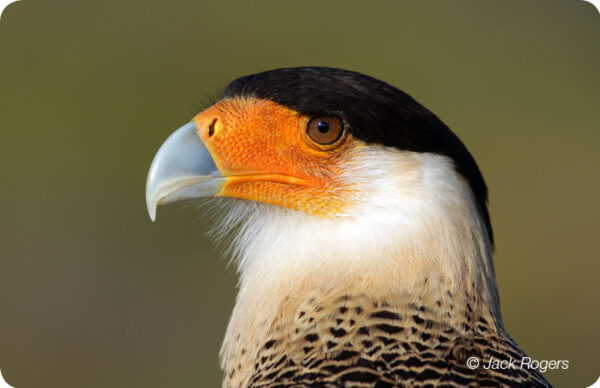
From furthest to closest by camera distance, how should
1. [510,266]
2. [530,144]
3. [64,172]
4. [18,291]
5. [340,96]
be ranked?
[64,172] → [18,291] → [510,266] → [530,144] → [340,96]

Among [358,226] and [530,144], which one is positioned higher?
[530,144]

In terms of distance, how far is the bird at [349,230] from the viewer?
7.43 ft

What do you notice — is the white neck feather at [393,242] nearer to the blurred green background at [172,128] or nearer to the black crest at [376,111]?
the black crest at [376,111]

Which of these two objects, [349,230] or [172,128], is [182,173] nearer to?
[349,230]

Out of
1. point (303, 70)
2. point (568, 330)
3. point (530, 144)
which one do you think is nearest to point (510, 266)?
point (568, 330)

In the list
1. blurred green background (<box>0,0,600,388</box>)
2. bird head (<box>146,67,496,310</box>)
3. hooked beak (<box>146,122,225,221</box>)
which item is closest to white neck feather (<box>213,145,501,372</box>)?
bird head (<box>146,67,496,310</box>)

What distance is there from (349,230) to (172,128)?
4.29m

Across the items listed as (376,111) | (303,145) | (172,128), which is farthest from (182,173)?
(172,128)

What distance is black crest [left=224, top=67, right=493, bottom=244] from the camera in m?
2.41

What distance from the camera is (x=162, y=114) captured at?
6262mm

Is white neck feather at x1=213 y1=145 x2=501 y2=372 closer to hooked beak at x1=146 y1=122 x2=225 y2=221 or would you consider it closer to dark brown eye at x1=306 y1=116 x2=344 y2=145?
dark brown eye at x1=306 y1=116 x2=344 y2=145

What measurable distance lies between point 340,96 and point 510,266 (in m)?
3.56

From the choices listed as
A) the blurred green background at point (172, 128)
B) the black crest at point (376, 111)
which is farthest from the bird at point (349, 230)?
the blurred green background at point (172, 128)

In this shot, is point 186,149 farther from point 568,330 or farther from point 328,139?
point 568,330
